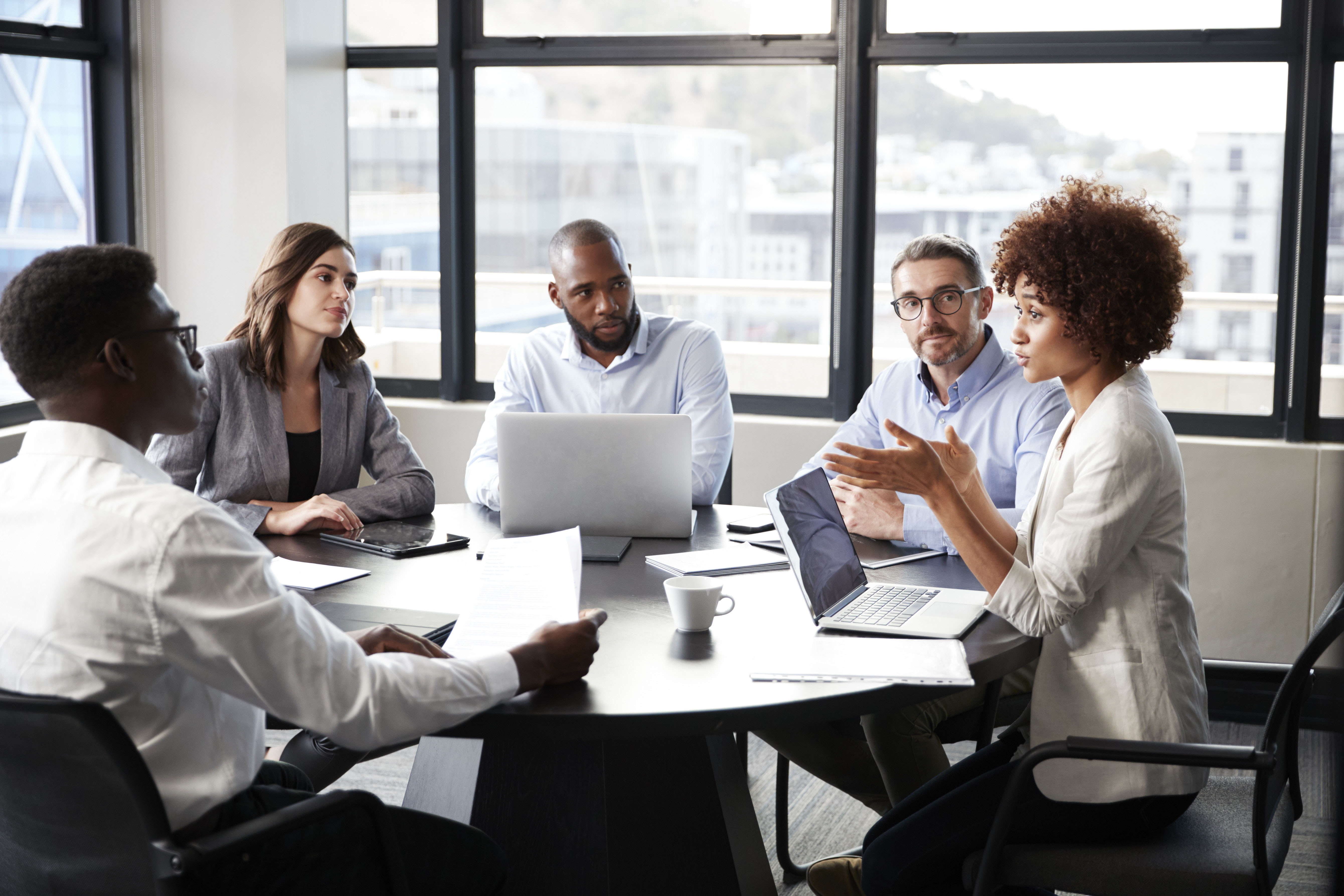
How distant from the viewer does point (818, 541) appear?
1.95 m

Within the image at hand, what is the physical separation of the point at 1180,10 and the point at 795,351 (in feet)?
5.15

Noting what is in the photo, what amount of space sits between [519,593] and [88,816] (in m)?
0.72

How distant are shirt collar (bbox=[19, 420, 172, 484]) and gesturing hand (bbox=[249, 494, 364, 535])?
41.3 inches

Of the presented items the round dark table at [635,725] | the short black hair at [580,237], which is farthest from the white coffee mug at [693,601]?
the short black hair at [580,237]

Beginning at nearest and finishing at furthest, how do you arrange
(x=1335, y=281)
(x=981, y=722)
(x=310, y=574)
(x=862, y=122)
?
(x=310, y=574), (x=981, y=722), (x=1335, y=281), (x=862, y=122)

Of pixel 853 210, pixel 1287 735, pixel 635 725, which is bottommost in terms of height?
pixel 1287 735

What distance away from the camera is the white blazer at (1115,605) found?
66.3 inches

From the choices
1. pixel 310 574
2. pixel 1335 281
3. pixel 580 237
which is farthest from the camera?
pixel 1335 281

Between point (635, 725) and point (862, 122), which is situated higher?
point (862, 122)

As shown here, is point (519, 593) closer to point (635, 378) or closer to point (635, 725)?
point (635, 725)

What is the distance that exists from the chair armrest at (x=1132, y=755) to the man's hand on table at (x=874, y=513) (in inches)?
31.8

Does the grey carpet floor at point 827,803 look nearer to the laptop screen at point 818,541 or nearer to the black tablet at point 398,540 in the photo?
the black tablet at point 398,540

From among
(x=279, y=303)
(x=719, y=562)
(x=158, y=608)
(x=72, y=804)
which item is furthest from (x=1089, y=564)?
(x=279, y=303)

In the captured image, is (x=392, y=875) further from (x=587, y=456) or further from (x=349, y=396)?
(x=349, y=396)
